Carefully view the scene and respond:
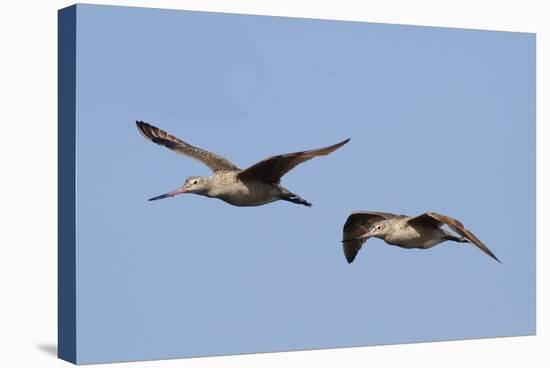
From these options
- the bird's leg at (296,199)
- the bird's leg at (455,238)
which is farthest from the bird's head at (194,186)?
the bird's leg at (455,238)

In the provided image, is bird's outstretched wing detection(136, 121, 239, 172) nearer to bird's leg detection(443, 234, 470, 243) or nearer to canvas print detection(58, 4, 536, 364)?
canvas print detection(58, 4, 536, 364)

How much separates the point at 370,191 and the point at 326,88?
3.05 feet

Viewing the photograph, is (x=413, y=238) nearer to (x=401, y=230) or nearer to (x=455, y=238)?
(x=401, y=230)

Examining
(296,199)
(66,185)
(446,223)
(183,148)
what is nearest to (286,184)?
(296,199)

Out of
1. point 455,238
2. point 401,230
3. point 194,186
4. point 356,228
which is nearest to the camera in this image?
point 194,186

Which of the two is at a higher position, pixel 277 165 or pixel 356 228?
pixel 277 165

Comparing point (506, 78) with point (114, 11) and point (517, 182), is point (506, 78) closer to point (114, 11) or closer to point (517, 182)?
point (517, 182)

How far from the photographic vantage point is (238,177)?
11.3 m

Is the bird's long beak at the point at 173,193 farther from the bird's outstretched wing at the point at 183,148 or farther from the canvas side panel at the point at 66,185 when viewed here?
the canvas side panel at the point at 66,185

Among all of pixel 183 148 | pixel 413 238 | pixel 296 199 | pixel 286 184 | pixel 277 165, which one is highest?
pixel 183 148

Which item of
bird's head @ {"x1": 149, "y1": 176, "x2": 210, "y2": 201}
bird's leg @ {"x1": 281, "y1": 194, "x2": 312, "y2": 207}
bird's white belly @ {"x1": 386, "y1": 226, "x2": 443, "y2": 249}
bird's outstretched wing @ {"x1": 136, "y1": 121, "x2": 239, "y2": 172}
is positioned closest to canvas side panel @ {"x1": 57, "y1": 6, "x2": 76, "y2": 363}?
bird's outstretched wing @ {"x1": 136, "y1": 121, "x2": 239, "y2": 172}

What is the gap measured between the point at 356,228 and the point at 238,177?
1164mm

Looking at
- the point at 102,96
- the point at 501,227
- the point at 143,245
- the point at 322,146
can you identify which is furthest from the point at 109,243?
the point at 501,227

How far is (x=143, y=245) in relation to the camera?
10891mm
